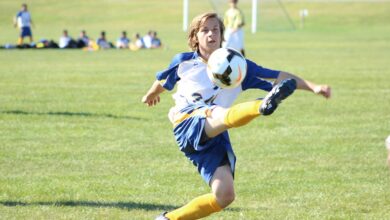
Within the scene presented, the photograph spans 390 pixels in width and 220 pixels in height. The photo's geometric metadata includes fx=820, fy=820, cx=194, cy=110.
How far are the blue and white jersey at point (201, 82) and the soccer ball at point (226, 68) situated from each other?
0.31 metres

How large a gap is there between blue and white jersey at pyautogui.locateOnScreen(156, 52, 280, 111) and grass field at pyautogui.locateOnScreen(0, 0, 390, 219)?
50.1 inches

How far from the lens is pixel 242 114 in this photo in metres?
5.18

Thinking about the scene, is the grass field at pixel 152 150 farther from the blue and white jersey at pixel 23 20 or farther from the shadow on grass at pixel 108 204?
the blue and white jersey at pixel 23 20

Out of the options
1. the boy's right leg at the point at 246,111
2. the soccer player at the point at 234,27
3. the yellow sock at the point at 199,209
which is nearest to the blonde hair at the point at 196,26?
the boy's right leg at the point at 246,111

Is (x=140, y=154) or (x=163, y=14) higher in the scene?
(x=140, y=154)

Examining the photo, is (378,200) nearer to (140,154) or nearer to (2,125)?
(140,154)

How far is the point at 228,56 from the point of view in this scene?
5.56 m

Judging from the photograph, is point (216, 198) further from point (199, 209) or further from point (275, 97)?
point (275, 97)

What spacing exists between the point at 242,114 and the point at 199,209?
3.52 feet

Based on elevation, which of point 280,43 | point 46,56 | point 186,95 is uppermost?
point 186,95

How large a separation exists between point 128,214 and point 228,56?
2.02 m

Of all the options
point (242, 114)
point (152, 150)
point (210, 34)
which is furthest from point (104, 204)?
point (152, 150)

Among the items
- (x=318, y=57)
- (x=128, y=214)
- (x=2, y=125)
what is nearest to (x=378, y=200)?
(x=128, y=214)

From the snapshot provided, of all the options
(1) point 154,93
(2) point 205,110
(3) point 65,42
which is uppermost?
(2) point 205,110
